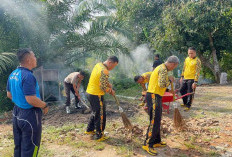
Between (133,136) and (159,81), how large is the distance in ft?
5.24

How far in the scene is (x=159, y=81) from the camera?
3.30 metres

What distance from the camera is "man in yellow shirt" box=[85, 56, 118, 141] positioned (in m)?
3.80

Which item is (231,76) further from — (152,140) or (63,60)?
(152,140)

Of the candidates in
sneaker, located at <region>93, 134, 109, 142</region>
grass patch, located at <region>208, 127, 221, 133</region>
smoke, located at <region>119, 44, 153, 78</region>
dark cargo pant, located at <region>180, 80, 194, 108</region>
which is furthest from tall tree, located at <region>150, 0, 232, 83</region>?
sneaker, located at <region>93, 134, 109, 142</region>

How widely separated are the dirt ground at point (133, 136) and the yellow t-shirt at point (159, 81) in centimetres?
111

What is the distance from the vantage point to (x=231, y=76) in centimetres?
1306

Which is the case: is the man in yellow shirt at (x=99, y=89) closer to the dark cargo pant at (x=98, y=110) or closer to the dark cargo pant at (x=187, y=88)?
the dark cargo pant at (x=98, y=110)

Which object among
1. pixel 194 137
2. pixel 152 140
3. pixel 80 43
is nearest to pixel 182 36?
pixel 80 43

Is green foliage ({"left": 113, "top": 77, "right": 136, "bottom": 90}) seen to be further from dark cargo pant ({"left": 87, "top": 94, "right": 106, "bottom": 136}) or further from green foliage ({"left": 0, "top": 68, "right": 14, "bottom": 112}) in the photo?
dark cargo pant ({"left": 87, "top": 94, "right": 106, "bottom": 136})

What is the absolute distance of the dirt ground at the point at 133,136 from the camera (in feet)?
12.2

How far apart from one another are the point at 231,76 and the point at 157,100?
11625 mm

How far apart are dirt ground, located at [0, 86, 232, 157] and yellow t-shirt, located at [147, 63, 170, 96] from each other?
1113 mm

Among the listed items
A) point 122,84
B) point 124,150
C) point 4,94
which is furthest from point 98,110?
point 122,84

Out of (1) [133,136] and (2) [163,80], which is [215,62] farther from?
(2) [163,80]
